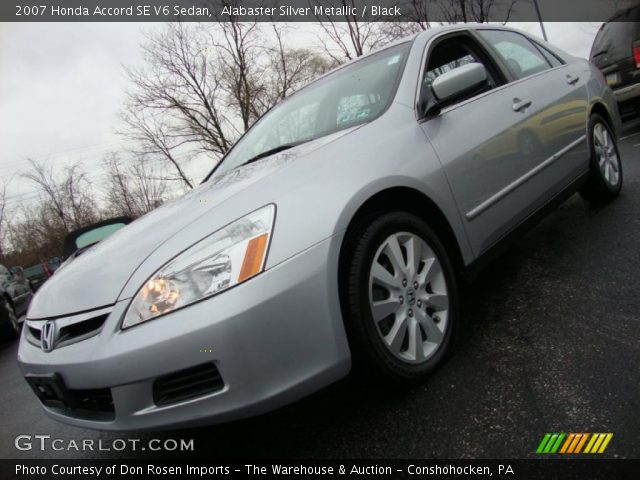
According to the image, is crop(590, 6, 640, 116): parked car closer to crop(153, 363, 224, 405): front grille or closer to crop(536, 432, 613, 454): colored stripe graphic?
crop(536, 432, 613, 454): colored stripe graphic

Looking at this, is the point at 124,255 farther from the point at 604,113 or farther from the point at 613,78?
the point at 613,78

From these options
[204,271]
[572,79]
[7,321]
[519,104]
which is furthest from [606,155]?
[7,321]

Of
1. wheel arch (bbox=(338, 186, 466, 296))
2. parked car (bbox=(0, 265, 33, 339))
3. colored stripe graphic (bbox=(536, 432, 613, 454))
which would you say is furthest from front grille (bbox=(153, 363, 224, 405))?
parked car (bbox=(0, 265, 33, 339))

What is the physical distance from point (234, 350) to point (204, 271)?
11.4 inches

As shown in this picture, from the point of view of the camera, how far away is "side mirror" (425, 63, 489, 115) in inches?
87.4

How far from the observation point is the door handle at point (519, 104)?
2785 millimetres

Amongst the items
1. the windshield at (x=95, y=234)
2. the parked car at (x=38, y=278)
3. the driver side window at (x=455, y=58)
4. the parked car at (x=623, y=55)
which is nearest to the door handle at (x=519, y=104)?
the driver side window at (x=455, y=58)

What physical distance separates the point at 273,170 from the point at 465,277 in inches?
44.0

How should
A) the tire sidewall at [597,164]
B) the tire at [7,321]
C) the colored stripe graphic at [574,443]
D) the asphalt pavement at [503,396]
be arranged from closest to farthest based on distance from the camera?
the colored stripe graphic at [574,443], the asphalt pavement at [503,396], the tire sidewall at [597,164], the tire at [7,321]

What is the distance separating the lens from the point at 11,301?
281 inches

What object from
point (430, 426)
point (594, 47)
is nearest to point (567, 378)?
point (430, 426)

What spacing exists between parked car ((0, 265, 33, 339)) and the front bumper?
248 inches

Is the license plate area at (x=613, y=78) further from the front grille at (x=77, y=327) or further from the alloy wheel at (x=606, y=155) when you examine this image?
the front grille at (x=77, y=327)

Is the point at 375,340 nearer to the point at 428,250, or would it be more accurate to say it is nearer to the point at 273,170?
the point at 428,250
